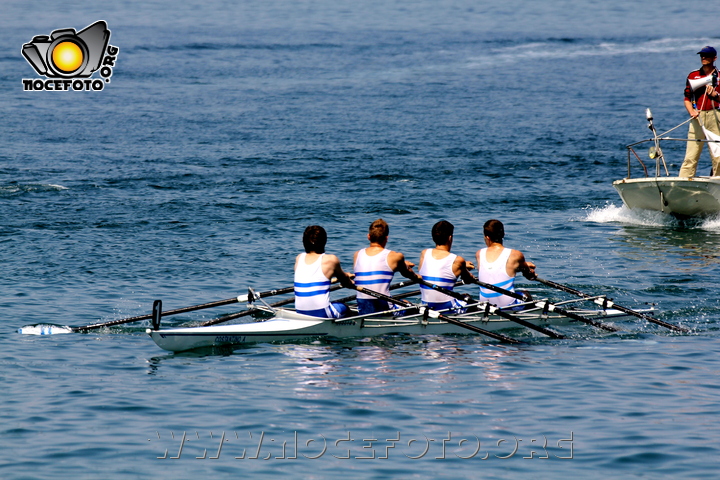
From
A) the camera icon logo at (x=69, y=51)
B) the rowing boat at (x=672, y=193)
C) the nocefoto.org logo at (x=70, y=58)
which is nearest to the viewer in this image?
the rowing boat at (x=672, y=193)

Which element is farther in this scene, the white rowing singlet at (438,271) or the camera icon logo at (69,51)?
the camera icon logo at (69,51)

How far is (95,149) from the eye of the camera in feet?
116

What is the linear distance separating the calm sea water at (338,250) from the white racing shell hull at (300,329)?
24 cm

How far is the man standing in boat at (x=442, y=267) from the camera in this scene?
15.0 meters

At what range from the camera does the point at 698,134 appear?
23.4 metres

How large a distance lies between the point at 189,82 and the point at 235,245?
99.3 ft

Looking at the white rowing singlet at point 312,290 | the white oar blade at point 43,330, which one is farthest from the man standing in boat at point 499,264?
the white oar blade at point 43,330

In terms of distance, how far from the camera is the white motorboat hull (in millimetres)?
23881

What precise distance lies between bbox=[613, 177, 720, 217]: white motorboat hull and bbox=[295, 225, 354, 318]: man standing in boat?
12.5 metres

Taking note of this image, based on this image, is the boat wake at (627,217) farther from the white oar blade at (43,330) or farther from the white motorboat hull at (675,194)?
the white oar blade at (43,330)

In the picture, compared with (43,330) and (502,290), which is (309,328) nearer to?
(502,290)

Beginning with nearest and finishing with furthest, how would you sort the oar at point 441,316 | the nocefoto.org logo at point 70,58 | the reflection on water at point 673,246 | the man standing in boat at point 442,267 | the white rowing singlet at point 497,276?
the oar at point 441,316
the man standing in boat at point 442,267
the white rowing singlet at point 497,276
the reflection on water at point 673,246
the nocefoto.org logo at point 70,58

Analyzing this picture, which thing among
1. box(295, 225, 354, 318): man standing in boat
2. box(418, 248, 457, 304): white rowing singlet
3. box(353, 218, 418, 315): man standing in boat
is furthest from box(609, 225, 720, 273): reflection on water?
box(295, 225, 354, 318): man standing in boat

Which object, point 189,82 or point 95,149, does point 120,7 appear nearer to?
point 189,82
